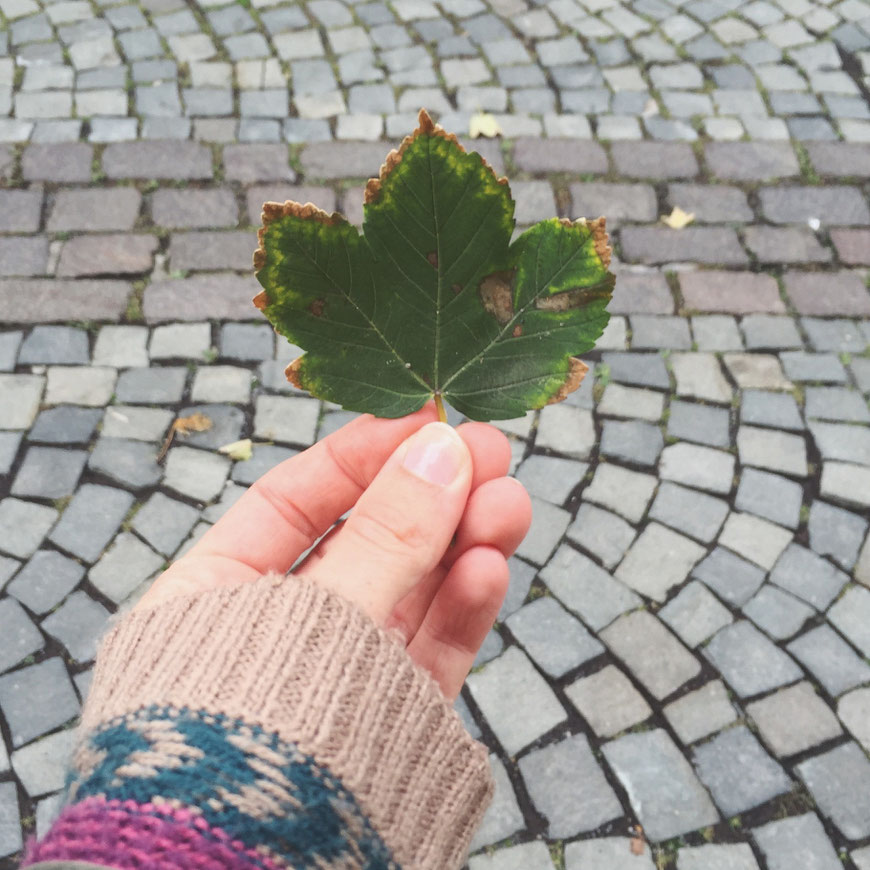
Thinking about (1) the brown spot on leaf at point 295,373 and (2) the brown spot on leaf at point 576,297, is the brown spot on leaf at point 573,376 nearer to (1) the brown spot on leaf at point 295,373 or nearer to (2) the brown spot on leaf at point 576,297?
(2) the brown spot on leaf at point 576,297

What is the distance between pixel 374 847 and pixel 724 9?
533 cm

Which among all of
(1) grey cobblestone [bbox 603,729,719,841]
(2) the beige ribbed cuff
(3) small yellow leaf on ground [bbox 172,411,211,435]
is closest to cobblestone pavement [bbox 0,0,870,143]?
(3) small yellow leaf on ground [bbox 172,411,211,435]

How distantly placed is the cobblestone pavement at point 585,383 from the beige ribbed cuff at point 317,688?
1.26 metres

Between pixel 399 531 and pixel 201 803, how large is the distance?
521mm

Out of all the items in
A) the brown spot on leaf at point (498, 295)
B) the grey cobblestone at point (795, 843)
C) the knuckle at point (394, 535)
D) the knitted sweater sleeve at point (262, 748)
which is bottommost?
the grey cobblestone at point (795, 843)

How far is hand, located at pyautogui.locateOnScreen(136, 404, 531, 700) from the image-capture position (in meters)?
1.45

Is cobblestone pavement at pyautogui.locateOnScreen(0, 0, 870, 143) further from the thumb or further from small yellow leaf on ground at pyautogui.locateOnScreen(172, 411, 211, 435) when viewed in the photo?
the thumb

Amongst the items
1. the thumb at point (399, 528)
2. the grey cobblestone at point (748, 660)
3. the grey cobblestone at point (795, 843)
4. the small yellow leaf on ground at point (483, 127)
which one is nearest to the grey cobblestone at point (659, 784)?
the grey cobblestone at point (795, 843)

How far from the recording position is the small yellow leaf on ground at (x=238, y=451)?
324cm

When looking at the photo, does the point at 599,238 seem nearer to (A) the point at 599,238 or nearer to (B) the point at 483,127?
(A) the point at 599,238

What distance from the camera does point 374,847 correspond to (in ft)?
4.16

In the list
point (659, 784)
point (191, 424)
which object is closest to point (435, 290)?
point (659, 784)

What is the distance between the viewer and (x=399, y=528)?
145 centimetres

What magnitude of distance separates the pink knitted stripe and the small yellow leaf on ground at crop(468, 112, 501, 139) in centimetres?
380
